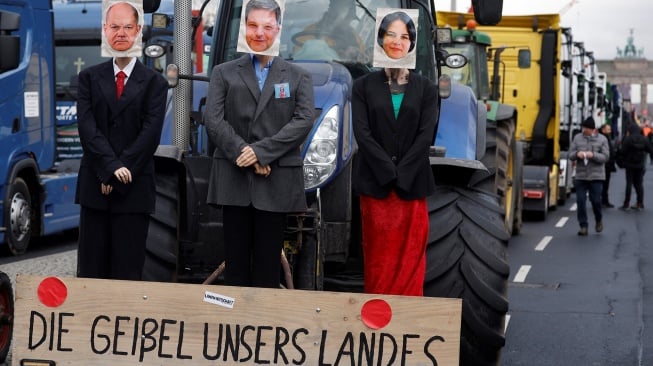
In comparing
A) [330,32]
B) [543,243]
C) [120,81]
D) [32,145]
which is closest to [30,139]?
[32,145]

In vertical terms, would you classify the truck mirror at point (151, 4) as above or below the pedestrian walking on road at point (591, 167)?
above

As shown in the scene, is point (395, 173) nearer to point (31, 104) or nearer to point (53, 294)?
point (53, 294)

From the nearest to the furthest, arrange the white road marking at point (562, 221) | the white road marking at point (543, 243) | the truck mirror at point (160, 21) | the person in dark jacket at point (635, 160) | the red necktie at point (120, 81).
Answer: the red necktie at point (120, 81), the truck mirror at point (160, 21), the white road marking at point (543, 243), the white road marking at point (562, 221), the person in dark jacket at point (635, 160)

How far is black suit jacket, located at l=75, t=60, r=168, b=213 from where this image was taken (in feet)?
24.8

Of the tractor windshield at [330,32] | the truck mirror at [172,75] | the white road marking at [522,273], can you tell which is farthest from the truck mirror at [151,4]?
the white road marking at [522,273]

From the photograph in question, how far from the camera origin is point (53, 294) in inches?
261

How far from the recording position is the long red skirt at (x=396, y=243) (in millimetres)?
7789

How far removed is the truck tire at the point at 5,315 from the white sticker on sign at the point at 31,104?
7.39 m

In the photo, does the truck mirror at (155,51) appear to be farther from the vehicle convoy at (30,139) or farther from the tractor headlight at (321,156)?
the vehicle convoy at (30,139)

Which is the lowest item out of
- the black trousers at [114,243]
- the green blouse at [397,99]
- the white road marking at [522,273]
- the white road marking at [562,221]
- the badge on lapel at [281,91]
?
the white road marking at [562,221]

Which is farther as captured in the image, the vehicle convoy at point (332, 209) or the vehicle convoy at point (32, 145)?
the vehicle convoy at point (32, 145)

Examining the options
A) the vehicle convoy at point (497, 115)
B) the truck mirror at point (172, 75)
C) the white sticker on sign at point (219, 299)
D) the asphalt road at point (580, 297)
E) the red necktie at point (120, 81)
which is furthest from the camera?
the vehicle convoy at point (497, 115)

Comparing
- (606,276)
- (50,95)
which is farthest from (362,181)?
(50,95)

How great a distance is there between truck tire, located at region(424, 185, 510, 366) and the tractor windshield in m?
1.24
